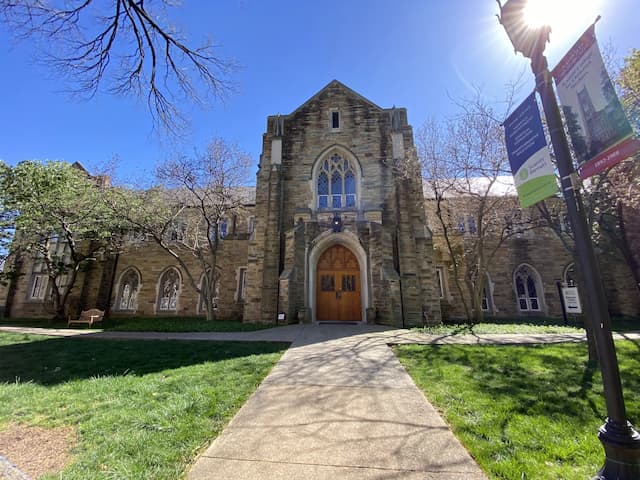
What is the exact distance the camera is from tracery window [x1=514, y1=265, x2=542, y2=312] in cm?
1756

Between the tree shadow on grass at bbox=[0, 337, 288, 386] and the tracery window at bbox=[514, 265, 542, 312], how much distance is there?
1716 cm

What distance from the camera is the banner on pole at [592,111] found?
7.16ft

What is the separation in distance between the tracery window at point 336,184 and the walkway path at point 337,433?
10535 millimetres

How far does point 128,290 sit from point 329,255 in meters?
15.6

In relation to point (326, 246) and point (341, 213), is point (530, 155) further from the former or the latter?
point (341, 213)

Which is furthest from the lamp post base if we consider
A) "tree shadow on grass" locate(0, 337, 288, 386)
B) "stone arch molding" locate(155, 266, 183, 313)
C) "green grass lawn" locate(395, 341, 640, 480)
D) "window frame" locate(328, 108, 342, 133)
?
"stone arch molding" locate(155, 266, 183, 313)

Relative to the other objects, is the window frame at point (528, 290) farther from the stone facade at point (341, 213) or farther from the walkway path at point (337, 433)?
the walkway path at point (337, 433)

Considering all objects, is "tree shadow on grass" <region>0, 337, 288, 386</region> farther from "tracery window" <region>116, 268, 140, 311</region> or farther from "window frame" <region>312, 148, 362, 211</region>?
"tracery window" <region>116, 268, 140, 311</region>

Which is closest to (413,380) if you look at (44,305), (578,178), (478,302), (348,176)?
(578,178)

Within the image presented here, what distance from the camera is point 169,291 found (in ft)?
63.5

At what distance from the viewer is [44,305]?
19.4 meters

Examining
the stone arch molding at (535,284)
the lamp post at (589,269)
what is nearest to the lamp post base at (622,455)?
the lamp post at (589,269)

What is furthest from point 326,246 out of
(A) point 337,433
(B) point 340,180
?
(A) point 337,433

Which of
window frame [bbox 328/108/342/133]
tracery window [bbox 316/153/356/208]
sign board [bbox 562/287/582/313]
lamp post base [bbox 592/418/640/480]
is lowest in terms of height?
lamp post base [bbox 592/418/640/480]
